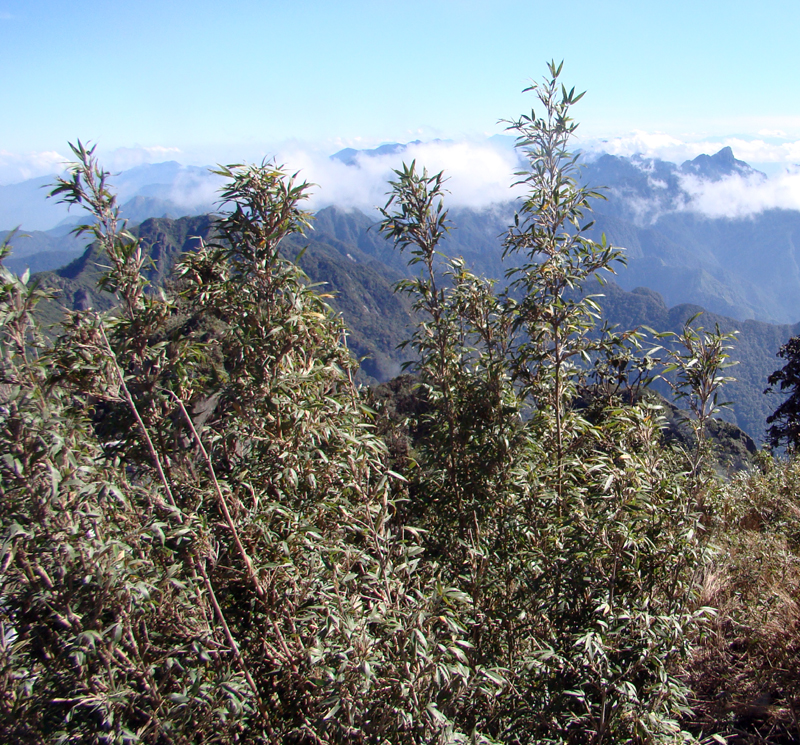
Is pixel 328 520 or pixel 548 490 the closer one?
pixel 328 520

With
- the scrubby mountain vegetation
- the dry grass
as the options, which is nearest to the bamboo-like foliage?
the scrubby mountain vegetation

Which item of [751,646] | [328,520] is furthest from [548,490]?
[751,646]

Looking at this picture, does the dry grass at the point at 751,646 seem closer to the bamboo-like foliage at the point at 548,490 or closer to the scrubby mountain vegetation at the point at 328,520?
the scrubby mountain vegetation at the point at 328,520

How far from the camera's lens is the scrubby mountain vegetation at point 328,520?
2240mm

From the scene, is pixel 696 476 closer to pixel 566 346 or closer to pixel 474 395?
pixel 566 346

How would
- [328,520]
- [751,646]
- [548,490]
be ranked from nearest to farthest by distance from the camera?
[328,520] < [548,490] < [751,646]

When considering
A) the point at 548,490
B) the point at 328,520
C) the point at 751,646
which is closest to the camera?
the point at 328,520

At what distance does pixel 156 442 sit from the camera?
269 cm

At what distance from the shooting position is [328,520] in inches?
117

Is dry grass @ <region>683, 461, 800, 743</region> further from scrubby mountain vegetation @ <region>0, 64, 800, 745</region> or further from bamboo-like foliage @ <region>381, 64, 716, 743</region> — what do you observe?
bamboo-like foliage @ <region>381, 64, 716, 743</region>

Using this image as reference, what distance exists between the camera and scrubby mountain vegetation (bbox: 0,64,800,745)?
7.35ft

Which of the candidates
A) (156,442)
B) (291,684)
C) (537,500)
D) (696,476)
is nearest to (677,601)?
(696,476)

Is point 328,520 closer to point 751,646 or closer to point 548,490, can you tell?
point 548,490

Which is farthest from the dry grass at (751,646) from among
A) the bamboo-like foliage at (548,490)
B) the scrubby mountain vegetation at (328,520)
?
the bamboo-like foliage at (548,490)
